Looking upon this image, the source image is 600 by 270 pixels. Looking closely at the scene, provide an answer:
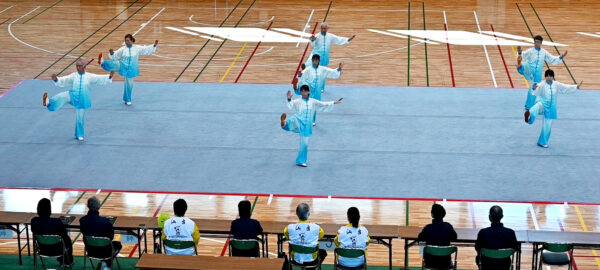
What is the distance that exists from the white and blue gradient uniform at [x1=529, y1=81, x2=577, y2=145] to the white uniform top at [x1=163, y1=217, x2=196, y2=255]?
8.88 metres

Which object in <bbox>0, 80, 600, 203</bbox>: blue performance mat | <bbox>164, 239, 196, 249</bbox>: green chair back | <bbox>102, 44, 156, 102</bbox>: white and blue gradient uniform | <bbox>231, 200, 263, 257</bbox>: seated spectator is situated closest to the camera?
<bbox>164, 239, 196, 249</bbox>: green chair back

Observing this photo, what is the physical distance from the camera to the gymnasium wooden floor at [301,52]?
51.5 ft

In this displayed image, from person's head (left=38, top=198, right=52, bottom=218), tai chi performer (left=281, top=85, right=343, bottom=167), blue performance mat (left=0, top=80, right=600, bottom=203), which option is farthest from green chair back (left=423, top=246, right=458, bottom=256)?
tai chi performer (left=281, top=85, right=343, bottom=167)

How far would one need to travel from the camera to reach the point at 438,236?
39.2 ft

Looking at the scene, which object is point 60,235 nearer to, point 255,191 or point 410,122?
point 255,191

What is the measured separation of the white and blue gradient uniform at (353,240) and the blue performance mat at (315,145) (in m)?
4.56

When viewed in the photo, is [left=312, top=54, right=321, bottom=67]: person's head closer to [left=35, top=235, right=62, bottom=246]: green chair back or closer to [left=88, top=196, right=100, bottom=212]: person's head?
[left=88, top=196, right=100, bottom=212]: person's head

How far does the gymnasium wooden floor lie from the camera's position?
1570 centimetres

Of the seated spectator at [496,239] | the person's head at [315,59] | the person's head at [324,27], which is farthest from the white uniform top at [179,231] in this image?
the person's head at [324,27]

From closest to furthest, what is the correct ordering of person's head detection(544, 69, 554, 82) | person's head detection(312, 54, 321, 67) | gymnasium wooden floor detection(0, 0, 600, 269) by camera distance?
1. gymnasium wooden floor detection(0, 0, 600, 269)
2. person's head detection(544, 69, 554, 82)
3. person's head detection(312, 54, 321, 67)

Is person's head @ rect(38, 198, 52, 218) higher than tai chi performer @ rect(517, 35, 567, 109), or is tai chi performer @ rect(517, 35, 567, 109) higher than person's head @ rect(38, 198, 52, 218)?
tai chi performer @ rect(517, 35, 567, 109)

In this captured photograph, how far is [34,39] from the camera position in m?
28.4

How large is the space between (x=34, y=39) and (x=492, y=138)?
1613 centimetres

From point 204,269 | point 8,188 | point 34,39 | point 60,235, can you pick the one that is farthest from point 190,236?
point 34,39
